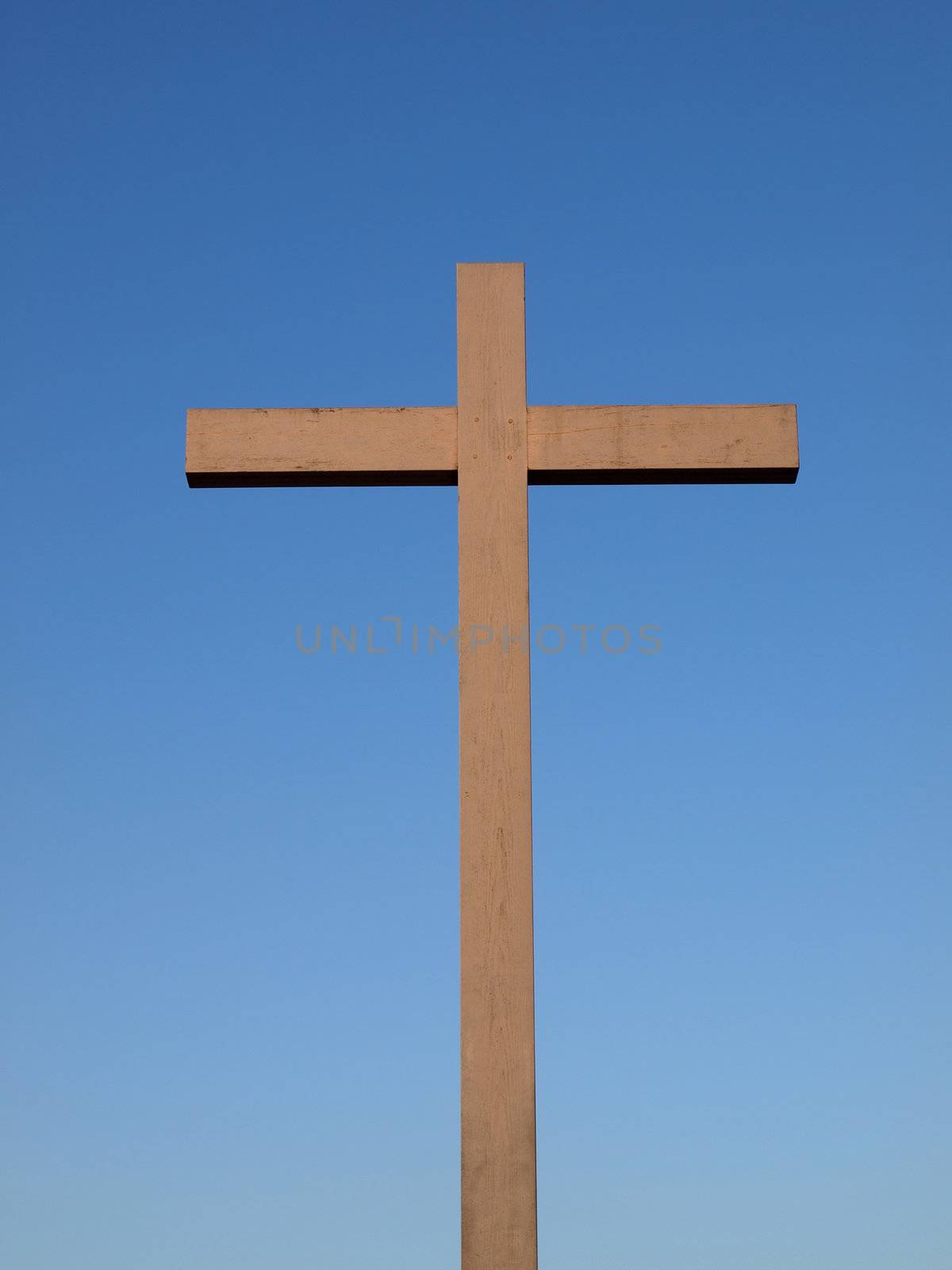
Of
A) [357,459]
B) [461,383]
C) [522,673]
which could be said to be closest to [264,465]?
[357,459]

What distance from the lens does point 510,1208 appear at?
4441 mm

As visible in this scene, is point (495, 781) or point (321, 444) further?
point (321, 444)

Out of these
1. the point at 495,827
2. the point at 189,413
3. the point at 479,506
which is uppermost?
the point at 189,413

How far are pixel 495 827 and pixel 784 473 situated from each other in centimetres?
151

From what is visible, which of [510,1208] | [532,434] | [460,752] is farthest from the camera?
[532,434]

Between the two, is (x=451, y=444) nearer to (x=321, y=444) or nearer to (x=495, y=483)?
(x=495, y=483)

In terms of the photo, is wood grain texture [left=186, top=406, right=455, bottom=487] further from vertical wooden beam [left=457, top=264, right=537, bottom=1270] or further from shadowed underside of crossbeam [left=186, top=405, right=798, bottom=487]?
vertical wooden beam [left=457, top=264, right=537, bottom=1270]

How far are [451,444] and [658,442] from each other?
651 mm

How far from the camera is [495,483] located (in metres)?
5.01

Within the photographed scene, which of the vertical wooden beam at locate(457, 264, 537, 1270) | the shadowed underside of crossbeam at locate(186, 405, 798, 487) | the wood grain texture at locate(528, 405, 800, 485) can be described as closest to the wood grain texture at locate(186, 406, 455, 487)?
the shadowed underside of crossbeam at locate(186, 405, 798, 487)

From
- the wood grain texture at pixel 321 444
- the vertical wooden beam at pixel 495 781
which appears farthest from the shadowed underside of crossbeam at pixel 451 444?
the vertical wooden beam at pixel 495 781

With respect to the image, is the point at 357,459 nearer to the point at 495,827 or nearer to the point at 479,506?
the point at 479,506

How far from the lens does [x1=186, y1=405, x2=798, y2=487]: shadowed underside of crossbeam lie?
5086mm

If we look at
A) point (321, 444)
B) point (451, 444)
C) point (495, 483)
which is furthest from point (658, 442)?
point (321, 444)
